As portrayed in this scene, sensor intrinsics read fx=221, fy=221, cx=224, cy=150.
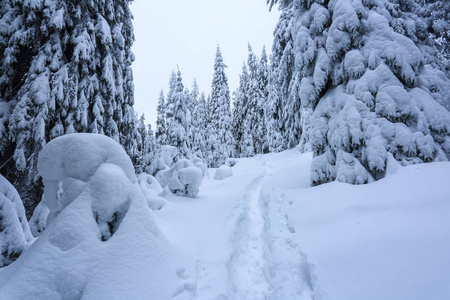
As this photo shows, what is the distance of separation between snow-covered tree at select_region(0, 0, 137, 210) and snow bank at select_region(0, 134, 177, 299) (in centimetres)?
386

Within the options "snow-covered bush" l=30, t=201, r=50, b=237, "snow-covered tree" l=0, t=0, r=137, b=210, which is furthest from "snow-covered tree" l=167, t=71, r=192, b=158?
"snow-covered bush" l=30, t=201, r=50, b=237

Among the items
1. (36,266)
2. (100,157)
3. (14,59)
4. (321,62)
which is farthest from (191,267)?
(14,59)

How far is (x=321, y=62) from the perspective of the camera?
7613 millimetres

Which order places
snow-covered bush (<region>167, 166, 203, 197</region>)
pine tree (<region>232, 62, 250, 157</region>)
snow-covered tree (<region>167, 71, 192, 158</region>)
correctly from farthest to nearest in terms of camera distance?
pine tree (<region>232, 62, 250, 157</region>)
snow-covered tree (<region>167, 71, 192, 158</region>)
snow-covered bush (<region>167, 166, 203, 197</region>)

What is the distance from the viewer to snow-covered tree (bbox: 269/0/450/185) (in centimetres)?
603

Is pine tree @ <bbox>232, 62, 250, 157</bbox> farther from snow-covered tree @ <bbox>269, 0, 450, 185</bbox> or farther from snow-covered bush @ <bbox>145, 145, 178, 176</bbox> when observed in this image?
snow-covered tree @ <bbox>269, 0, 450, 185</bbox>

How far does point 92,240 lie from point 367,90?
7.76 metres

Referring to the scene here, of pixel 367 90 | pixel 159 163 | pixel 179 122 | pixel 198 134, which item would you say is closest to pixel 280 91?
pixel 198 134

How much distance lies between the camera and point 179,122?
21.1 meters

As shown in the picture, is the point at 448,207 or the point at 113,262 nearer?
the point at 113,262

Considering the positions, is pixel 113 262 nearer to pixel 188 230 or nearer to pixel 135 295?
pixel 135 295

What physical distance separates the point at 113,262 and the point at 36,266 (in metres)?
0.93

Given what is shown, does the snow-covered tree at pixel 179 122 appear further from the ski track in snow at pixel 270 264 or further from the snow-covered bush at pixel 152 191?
the ski track in snow at pixel 270 264

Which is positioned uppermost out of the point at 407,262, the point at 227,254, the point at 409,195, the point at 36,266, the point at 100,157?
the point at 100,157
